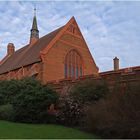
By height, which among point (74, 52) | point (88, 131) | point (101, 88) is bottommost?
point (88, 131)

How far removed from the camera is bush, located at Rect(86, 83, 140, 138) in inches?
480

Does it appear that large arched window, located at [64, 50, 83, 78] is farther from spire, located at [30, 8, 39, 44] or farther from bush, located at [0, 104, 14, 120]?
bush, located at [0, 104, 14, 120]

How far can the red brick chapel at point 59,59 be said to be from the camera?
37000 millimetres

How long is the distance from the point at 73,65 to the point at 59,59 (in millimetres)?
3331

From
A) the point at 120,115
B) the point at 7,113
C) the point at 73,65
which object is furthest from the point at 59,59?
the point at 120,115

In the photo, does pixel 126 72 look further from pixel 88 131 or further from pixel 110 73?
pixel 88 131

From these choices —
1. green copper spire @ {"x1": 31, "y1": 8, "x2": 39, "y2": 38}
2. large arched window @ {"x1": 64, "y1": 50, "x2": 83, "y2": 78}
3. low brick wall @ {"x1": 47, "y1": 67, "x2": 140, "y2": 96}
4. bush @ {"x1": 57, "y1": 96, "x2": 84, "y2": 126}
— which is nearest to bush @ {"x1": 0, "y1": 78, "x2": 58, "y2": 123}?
bush @ {"x1": 57, "y1": 96, "x2": 84, "y2": 126}

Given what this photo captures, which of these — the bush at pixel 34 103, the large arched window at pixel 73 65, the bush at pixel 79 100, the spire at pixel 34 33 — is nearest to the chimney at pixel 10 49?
the spire at pixel 34 33

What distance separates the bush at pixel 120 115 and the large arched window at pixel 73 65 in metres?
26.6

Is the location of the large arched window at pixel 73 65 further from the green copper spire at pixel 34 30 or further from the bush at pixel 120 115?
the bush at pixel 120 115

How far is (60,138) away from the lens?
12.7 meters

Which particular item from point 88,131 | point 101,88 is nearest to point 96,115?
point 88,131

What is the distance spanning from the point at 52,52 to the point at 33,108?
63.1 ft

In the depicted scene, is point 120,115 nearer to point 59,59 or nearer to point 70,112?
point 70,112
